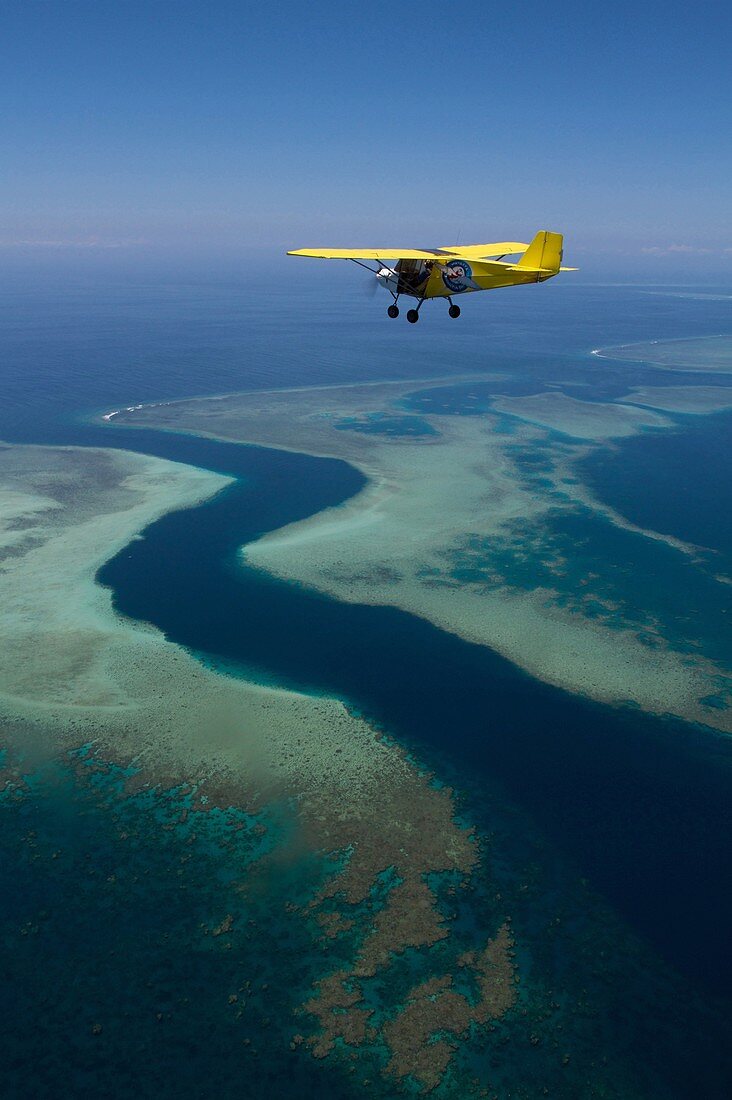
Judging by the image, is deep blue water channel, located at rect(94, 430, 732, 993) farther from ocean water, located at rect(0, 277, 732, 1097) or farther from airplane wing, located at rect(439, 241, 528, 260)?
airplane wing, located at rect(439, 241, 528, 260)

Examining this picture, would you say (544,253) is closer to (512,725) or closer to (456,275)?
(456,275)

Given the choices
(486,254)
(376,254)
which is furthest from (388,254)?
(486,254)

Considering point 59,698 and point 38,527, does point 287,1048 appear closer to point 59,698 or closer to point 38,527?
point 59,698

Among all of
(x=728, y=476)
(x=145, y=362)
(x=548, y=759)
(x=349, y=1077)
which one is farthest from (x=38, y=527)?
(x=145, y=362)

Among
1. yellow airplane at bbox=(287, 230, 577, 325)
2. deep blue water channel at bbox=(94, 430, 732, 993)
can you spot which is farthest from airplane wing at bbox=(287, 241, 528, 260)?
deep blue water channel at bbox=(94, 430, 732, 993)

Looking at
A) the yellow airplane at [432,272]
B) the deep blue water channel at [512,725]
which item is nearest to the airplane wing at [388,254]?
the yellow airplane at [432,272]
